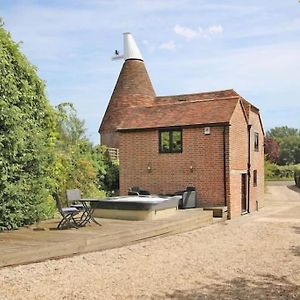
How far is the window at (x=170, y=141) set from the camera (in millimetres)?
22188

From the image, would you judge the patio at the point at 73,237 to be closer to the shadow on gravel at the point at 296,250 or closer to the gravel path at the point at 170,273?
the gravel path at the point at 170,273

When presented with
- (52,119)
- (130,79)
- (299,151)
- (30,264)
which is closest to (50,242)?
(30,264)

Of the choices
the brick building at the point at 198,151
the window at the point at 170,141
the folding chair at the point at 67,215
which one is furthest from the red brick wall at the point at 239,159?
the folding chair at the point at 67,215

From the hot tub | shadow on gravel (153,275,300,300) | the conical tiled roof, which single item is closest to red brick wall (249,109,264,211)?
the hot tub

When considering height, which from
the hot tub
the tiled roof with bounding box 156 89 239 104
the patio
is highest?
the tiled roof with bounding box 156 89 239 104

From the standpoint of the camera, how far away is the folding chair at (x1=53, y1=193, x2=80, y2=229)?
11938mm

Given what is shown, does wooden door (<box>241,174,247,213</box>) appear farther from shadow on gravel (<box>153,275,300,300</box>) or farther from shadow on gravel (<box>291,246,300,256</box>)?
shadow on gravel (<box>153,275,300,300</box>)

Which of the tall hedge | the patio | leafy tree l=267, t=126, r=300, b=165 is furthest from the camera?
leafy tree l=267, t=126, r=300, b=165

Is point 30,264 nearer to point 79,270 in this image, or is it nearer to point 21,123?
point 79,270

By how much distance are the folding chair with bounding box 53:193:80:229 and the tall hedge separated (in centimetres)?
85

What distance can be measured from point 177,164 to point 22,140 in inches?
436

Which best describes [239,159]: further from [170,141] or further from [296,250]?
[296,250]

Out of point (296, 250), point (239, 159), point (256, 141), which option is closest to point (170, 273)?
point (296, 250)

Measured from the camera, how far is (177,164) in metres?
22.0
